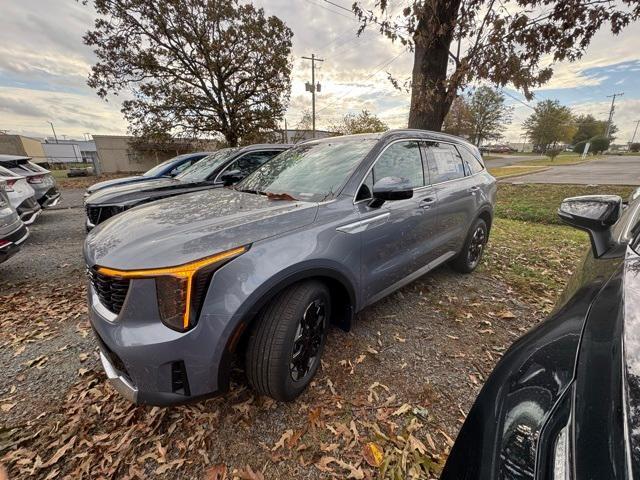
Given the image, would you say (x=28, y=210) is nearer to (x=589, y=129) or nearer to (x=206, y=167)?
(x=206, y=167)

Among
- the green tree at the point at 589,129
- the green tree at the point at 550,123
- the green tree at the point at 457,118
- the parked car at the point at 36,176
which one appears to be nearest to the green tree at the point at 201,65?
the parked car at the point at 36,176

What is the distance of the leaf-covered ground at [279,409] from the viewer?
1.68 metres

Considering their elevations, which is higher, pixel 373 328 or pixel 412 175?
pixel 412 175

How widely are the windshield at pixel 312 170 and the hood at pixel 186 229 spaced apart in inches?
10.3

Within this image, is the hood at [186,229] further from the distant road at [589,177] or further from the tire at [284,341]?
the distant road at [589,177]

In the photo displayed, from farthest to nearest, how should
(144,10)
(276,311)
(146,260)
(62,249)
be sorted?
(144,10)
(62,249)
(276,311)
(146,260)

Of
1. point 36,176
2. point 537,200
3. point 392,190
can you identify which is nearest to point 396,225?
point 392,190

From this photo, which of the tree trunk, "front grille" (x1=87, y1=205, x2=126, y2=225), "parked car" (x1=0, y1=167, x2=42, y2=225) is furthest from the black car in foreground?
"parked car" (x1=0, y1=167, x2=42, y2=225)

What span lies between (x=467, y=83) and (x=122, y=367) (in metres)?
6.65

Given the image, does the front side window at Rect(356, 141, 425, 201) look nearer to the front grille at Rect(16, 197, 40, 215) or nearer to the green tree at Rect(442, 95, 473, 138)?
the front grille at Rect(16, 197, 40, 215)

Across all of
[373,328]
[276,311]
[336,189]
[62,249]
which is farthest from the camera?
[62,249]

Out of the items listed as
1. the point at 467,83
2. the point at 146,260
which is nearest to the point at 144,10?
the point at 467,83

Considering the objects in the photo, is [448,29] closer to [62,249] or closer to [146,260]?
[146,260]

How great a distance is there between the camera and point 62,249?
17.3 feet
